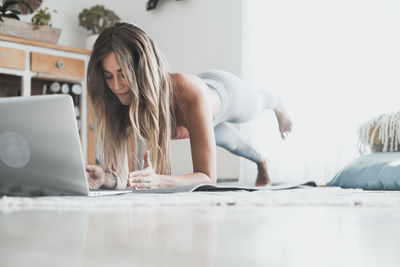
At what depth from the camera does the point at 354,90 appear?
8.08 feet

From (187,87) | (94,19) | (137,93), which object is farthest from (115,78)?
(94,19)

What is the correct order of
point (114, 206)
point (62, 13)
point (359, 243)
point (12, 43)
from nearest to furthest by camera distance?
point (359, 243), point (114, 206), point (12, 43), point (62, 13)

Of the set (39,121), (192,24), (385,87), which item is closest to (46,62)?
(192,24)

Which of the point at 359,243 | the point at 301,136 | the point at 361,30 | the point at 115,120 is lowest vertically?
the point at 301,136

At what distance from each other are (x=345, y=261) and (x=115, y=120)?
1488 mm

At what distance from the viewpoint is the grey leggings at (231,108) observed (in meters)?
1.98

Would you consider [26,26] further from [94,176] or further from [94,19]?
[94,176]

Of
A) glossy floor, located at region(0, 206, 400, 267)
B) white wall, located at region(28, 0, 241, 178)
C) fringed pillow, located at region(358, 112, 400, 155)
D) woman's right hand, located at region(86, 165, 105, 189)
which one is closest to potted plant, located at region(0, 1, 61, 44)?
white wall, located at region(28, 0, 241, 178)

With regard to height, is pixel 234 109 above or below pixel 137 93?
below

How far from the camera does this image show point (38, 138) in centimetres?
90

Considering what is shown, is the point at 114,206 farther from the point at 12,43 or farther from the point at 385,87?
the point at 12,43

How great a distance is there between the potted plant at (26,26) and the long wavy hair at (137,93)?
62.1 inches

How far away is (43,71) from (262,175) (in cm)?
166

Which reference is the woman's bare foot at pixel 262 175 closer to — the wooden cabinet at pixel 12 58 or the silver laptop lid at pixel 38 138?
the silver laptop lid at pixel 38 138
